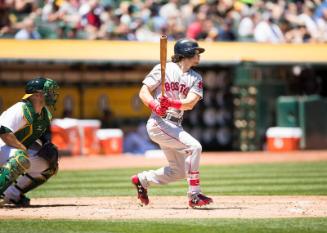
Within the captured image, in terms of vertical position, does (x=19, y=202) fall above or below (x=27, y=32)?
below

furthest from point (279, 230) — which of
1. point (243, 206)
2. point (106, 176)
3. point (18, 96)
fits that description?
point (18, 96)

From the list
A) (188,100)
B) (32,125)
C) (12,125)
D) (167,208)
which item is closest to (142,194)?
(167,208)

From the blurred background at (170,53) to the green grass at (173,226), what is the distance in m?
11.5

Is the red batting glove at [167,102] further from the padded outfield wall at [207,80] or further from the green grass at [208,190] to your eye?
the padded outfield wall at [207,80]

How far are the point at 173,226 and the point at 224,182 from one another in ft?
18.9

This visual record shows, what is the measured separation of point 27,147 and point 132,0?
12912 millimetres

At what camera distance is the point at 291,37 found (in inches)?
898

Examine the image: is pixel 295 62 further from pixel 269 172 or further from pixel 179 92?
pixel 179 92

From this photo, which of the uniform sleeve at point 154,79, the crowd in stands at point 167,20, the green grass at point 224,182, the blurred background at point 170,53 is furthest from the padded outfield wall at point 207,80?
the uniform sleeve at point 154,79

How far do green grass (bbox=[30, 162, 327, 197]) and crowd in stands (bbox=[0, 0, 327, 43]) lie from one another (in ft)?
16.4

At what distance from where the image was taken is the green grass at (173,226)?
7.69 m

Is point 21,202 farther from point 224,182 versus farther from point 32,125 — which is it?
point 224,182

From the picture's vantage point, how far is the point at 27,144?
32.0 ft

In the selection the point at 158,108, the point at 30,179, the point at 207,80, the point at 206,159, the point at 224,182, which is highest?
the point at 158,108
